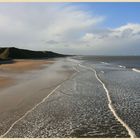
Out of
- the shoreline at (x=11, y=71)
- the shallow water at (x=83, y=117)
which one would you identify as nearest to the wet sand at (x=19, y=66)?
the shoreline at (x=11, y=71)

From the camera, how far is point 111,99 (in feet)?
59.5

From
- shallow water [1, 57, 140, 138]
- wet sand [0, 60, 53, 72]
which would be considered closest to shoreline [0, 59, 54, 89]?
wet sand [0, 60, 53, 72]

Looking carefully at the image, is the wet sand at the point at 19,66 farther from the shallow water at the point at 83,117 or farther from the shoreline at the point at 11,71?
the shallow water at the point at 83,117

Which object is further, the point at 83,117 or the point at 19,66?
the point at 19,66

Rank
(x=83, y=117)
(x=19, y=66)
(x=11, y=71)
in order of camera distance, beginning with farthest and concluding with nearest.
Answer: (x=19, y=66)
(x=11, y=71)
(x=83, y=117)

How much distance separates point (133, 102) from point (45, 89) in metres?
7.88

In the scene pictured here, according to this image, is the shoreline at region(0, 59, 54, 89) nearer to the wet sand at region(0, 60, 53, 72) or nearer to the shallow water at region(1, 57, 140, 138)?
the wet sand at region(0, 60, 53, 72)

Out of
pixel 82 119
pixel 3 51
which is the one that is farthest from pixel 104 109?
pixel 3 51

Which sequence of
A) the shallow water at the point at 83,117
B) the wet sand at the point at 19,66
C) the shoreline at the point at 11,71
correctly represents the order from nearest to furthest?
1. the shallow water at the point at 83,117
2. the shoreline at the point at 11,71
3. the wet sand at the point at 19,66

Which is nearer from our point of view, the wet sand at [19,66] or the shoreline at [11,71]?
the shoreline at [11,71]

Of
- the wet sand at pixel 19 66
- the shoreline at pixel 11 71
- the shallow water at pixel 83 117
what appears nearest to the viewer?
the shallow water at pixel 83 117

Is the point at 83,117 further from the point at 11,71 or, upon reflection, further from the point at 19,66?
the point at 19,66

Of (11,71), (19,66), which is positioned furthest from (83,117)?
(19,66)

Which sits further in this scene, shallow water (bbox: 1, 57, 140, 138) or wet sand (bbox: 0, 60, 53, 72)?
wet sand (bbox: 0, 60, 53, 72)
